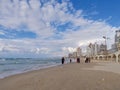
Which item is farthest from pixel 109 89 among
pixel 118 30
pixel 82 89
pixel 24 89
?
pixel 118 30

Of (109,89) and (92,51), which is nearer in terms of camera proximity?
(109,89)

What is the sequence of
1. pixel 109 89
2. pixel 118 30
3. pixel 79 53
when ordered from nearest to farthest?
1. pixel 109 89
2. pixel 118 30
3. pixel 79 53

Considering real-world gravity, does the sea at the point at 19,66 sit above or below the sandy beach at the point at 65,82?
below

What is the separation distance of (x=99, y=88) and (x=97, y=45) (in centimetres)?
18442

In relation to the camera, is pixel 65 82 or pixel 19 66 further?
pixel 19 66

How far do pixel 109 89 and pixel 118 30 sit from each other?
116518 mm

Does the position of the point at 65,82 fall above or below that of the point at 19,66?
above

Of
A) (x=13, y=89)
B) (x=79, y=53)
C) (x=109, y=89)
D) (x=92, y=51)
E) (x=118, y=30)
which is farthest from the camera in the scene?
(x=79, y=53)

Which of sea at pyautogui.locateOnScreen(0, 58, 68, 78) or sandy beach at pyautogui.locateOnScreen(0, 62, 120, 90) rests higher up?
sandy beach at pyautogui.locateOnScreen(0, 62, 120, 90)

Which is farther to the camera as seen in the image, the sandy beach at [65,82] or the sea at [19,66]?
the sea at [19,66]

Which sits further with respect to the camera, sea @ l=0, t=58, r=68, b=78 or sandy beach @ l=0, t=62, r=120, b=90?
sea @ l=0, t=58, r=68, b=78

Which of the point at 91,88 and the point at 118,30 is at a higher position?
the point at 118,30

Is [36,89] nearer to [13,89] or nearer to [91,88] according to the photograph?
[13,89]

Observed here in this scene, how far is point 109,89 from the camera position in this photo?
9.62 metres
